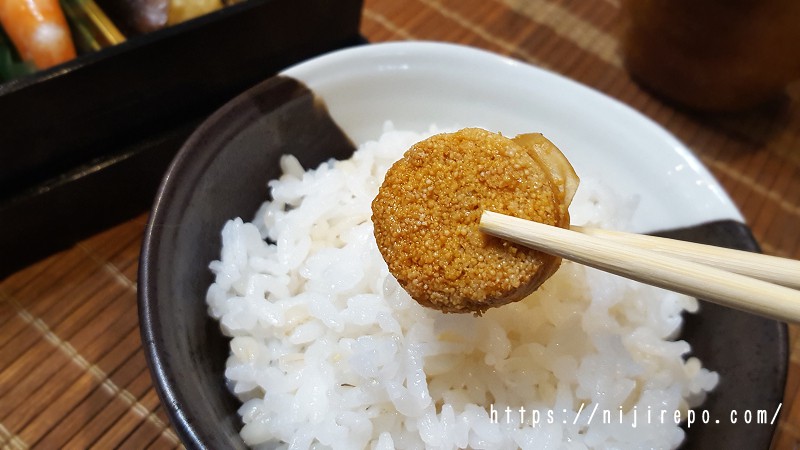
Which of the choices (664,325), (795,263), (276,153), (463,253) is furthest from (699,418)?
(276,153)

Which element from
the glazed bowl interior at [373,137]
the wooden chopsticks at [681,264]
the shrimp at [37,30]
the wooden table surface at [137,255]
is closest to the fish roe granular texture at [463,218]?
the wooden chopsticks at [681,264]

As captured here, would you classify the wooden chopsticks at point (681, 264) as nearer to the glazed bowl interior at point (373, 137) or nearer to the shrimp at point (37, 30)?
the glazed bowl interior at point (373, 137)

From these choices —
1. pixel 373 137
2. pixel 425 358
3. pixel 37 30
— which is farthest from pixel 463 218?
pixel 37 30

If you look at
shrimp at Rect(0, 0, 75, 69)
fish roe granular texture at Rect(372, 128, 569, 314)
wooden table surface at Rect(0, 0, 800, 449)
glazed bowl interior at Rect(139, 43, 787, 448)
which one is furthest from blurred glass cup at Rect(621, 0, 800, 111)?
shrimp at Rect(0, 0, 75, 69)

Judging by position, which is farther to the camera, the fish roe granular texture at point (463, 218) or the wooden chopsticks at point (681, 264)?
the fish roe granular texture at point (463, 218)

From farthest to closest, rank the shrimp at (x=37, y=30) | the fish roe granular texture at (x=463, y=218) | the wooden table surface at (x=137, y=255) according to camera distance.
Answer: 1. the shrimp at (x=37, y=30)
2. the wooden table surface at (x=137, y=255)
3. the fish roe granular texture at (x=463, y=218)

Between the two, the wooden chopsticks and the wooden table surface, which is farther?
the wooden table surface

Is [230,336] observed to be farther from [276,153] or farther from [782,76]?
[782,76]

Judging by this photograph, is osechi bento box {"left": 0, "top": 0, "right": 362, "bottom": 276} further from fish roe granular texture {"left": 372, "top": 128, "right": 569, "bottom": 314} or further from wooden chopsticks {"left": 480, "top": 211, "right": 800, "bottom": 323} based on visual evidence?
wooden chopsticks {"left": 480, "top": 211, "right": 800, "bottom": 323}
